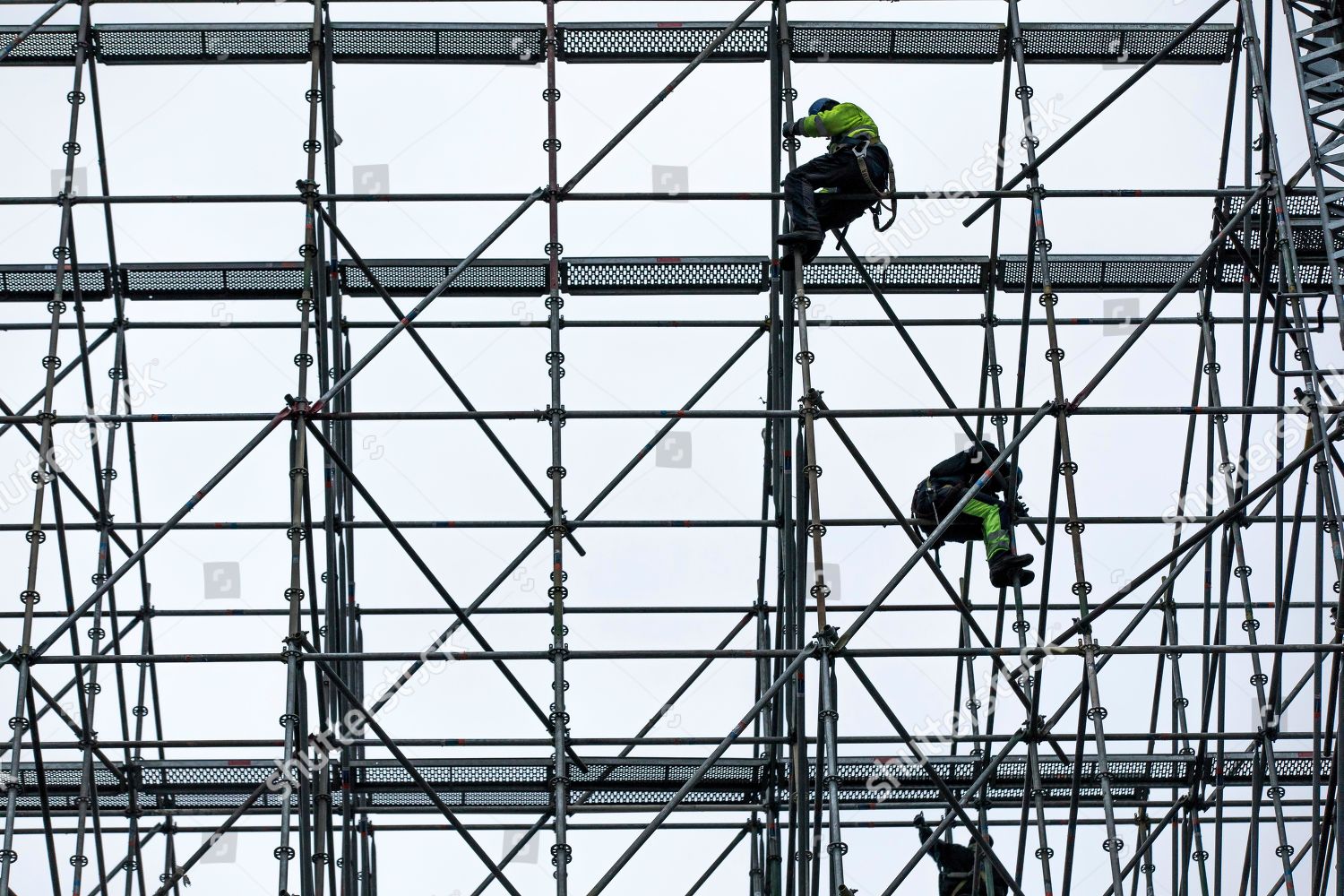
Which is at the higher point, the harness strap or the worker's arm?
the worker's arm

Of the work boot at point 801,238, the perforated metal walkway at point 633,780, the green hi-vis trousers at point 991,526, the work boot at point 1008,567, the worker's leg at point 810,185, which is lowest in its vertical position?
the perforated metal walkway at point 633,780

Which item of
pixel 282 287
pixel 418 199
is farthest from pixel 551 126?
pixel 282 287

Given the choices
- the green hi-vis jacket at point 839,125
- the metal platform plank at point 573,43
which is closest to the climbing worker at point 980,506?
the green hi-vis jacket at point 839,125

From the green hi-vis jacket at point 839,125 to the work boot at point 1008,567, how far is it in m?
2.75

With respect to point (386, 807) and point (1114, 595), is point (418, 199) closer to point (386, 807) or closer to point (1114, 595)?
point (386, 807)

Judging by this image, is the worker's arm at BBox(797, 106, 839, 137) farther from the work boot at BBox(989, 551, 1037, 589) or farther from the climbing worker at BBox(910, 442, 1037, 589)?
the work boot at BBox(989, 551, 1037, 589)

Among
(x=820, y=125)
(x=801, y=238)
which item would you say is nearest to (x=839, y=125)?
(x=820, y=125)

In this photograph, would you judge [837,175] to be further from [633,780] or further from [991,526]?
[633,780]

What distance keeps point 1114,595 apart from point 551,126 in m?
5.00

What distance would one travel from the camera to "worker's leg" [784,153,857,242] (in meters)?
12.8

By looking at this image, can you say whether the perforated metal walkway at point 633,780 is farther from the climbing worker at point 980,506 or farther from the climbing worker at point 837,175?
the climbing worker at point 837,175

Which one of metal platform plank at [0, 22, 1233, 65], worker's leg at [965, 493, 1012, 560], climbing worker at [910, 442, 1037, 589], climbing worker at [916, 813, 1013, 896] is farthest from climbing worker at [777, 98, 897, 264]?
climbing worker at [916, 813, 1013, 896]

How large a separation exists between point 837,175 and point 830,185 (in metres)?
0.08

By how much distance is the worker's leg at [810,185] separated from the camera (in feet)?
42.1
